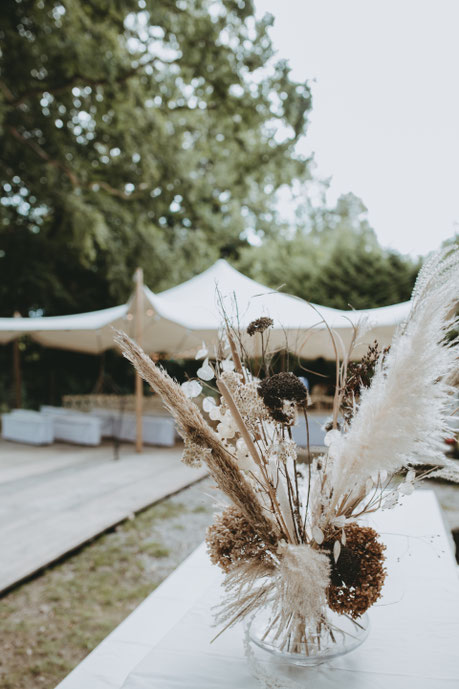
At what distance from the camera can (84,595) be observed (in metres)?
2.96

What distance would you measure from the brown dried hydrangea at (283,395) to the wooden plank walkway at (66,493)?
112 inches

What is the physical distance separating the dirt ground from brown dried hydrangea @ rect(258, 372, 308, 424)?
3.80ft

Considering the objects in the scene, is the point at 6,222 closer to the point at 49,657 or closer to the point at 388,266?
the point at 388,266

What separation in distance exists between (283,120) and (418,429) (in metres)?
8.67

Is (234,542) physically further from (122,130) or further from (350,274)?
(350,274)

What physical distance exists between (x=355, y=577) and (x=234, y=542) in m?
0.26

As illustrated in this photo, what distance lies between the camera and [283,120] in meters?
8.42

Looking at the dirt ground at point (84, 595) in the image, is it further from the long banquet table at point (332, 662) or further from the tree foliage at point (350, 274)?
the tree foliage at point (350, 274)

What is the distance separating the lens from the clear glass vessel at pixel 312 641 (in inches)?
42.2

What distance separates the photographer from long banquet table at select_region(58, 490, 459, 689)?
1.06 metres

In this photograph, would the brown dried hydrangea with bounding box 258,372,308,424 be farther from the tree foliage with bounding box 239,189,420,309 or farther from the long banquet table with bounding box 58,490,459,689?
the tree foliage with bounding box 239,189,420,309

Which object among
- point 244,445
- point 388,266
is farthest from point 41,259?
point 244,445

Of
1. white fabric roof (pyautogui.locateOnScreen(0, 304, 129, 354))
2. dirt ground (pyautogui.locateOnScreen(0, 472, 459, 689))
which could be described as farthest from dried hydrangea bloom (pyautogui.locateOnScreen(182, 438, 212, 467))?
white fabric roof (pyautogui.locateOnScreen(0, 304, 129, 354))

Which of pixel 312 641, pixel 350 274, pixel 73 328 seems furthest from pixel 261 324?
pixel 350 274
